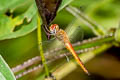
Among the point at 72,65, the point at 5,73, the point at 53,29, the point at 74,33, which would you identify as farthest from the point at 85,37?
the point at 5,73

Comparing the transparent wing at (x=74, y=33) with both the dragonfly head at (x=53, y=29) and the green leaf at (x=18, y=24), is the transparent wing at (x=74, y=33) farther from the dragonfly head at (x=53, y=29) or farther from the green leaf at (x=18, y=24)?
the green leaf at (x=18, y=24)

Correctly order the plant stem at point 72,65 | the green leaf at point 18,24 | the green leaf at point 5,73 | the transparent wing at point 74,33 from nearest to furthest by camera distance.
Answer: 1. the green leaf at point 5,73
2. the green leaf at point 18,24
3. the transparent wing at point 74,33
4. the plant stem at point 72,65

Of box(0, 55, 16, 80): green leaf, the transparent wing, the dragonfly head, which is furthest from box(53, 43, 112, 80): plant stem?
box(0, 55, 16, 80): green leaf

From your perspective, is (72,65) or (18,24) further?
(72,65)

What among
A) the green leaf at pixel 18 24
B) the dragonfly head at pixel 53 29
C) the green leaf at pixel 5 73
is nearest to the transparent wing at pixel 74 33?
the dragonfly head at pixel 53 29

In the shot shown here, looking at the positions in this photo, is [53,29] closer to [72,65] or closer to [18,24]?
[18,24]

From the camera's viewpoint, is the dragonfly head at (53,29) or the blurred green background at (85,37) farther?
the blurred green background at (85,37)

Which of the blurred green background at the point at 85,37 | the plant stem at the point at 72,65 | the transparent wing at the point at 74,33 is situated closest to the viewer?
the transparent wing at the point at 74,33

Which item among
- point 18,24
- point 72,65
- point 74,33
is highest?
point 18,24

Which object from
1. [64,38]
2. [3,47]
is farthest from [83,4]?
[3,47]

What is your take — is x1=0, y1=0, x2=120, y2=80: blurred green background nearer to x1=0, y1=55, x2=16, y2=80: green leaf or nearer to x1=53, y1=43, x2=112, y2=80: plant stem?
x1=53, y1=43, x2=112, y2=80: plant stem

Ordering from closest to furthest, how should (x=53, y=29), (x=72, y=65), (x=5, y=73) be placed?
(x=5, y=73)
(x=53, y=29)
(x=72, y=65)
